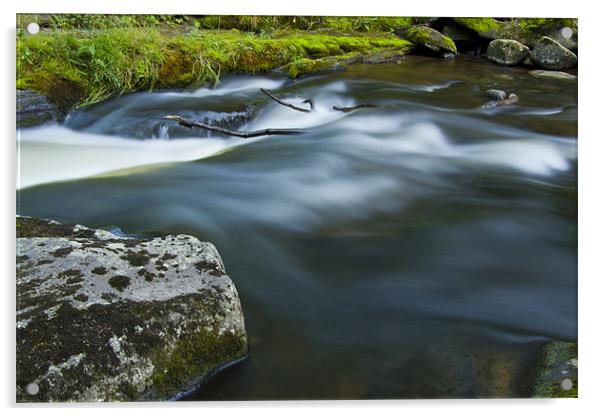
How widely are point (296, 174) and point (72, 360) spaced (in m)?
0.85

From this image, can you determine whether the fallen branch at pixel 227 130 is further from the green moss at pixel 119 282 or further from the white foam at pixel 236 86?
the green moss at pixel 119 282

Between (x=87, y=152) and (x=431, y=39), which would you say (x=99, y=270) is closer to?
(x=87, y=152)

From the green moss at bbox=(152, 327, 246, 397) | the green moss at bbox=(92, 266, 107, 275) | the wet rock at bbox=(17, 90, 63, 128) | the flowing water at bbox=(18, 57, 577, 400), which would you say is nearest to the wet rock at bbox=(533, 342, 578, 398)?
the flowing water at bbox=(18, 57, 577, 400)

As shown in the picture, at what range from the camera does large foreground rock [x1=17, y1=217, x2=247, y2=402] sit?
1.49 m

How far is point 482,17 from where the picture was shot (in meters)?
1.92

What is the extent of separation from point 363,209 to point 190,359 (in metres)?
0.68

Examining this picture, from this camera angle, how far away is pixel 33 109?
1.83m

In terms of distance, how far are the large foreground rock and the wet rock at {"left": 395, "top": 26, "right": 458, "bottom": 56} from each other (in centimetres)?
93

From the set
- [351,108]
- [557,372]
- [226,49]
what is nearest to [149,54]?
[226,49]

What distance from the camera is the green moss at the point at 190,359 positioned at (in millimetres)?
1518

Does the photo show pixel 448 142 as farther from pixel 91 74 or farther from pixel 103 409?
pixel 103 409

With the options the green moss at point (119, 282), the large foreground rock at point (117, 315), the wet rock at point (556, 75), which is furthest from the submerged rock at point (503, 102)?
the green moss at point (119, 282)
